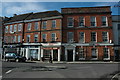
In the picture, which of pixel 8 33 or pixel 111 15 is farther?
pixel 8 33

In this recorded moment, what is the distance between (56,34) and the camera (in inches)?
1085

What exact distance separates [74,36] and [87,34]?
102 inches

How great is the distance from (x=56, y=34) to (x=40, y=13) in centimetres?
865

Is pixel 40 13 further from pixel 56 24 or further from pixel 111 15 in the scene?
pixel 111 15

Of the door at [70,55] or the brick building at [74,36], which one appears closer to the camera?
the brick building at [74,36]

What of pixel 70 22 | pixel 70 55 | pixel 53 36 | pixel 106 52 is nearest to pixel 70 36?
pixel 70 22

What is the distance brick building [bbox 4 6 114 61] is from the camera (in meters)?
25.9

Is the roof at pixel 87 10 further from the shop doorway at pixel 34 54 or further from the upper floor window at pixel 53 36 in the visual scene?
the shop doorway at pixel 34 54

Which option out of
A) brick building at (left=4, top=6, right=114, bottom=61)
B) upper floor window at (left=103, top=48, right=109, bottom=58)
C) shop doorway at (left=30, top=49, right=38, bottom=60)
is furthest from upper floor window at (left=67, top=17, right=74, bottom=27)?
shop doorway at (left=30, top=49, right=38, bottom=60)

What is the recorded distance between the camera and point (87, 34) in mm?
26516

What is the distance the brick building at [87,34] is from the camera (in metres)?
25.8

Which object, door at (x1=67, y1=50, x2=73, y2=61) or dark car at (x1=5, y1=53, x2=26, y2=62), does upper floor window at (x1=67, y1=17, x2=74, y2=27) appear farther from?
dark car at (x1=5, y1=53, x2=26, y2=62)

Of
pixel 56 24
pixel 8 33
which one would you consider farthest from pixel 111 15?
pixel 8 33

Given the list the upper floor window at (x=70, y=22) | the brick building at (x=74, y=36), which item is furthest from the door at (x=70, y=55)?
the upper floor window at (x=70, y=22)
